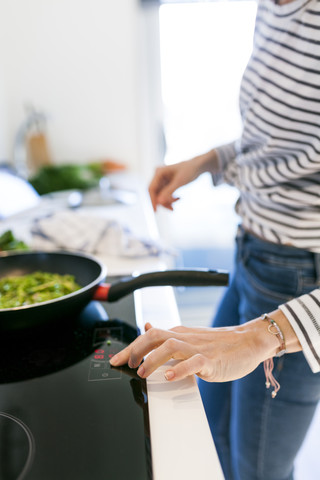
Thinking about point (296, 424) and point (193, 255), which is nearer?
point (296, 424)

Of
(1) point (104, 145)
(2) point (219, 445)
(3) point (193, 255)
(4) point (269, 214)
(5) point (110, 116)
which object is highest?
(4) point (269, 214)

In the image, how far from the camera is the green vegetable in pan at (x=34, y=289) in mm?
639

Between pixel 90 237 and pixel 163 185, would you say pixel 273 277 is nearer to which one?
pixel 163 185

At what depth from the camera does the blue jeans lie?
0.63m

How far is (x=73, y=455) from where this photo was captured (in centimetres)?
38

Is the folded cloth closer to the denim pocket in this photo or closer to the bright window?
the denim pocket

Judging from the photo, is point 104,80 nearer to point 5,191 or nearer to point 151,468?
point 5,191

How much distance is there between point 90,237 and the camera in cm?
100

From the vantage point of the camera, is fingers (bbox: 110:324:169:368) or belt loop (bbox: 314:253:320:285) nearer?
fingers (bbox: 110:324:169:368)

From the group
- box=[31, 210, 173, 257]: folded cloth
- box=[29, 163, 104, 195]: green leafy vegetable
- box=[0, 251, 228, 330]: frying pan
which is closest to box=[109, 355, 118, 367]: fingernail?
box=[0, 251, 228, 330]: frying pan

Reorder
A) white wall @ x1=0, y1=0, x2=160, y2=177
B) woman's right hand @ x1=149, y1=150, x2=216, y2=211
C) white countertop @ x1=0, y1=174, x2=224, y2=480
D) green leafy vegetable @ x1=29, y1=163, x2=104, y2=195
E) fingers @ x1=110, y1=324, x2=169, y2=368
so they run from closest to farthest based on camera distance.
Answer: white countertop @ x1=0, y1=174, x2=224, y2=480
fingers @ x1=110, y1=324, x2=169, y2=368
woman's right hand @ x1=149, y1=150, x2=216, y2=211
green leafy vegetable @ x1=29, y1=163, x2=104, y2=195
white wall @ x1=0, y1=0, x2=160, y2=177

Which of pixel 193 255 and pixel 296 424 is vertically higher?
pixel 296 424

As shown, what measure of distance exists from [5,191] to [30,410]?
1.06 m

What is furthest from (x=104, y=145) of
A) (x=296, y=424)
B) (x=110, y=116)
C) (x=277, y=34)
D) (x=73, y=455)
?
(x=73, y=455)
